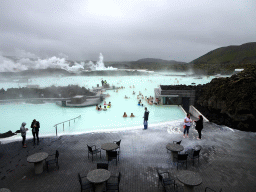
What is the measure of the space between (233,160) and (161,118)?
28.8 feet

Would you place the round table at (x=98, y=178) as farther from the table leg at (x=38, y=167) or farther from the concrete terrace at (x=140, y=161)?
the table leg at (x=38, y=167)

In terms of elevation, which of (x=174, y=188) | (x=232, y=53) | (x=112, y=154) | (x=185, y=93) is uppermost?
(x=232, y=53)

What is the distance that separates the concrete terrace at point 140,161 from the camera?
5145 millimetres

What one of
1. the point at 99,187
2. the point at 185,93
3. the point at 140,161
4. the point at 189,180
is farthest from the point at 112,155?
the point at 185,93

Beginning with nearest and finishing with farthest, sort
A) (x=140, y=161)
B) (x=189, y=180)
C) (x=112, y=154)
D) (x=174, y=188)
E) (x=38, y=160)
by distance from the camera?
1. (x=189, y=180)
2. (x=174, y=188)
3. (x=38, y=160)
4. (x=112, y=154)
5. (x=140, y=161)

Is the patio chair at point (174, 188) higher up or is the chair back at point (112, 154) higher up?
the chair back at point (112, 154)

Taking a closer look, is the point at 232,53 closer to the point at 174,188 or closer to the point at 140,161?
the point at 140,161

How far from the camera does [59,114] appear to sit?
16906mm

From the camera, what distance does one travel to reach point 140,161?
641cm

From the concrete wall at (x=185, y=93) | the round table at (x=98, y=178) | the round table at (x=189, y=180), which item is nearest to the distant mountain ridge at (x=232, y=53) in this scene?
the concrete wall at (x=185, y=93)

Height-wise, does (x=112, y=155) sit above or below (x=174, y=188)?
above

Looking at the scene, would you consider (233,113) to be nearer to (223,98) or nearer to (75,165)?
(223,98)

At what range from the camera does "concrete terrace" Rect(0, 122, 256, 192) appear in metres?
5.14

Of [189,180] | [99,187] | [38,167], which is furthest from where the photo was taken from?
[38,167]
